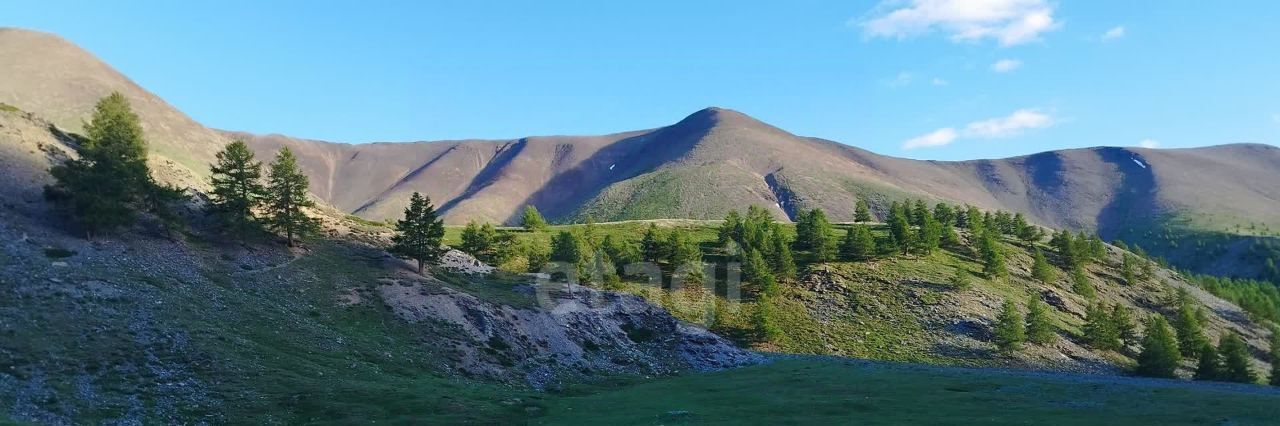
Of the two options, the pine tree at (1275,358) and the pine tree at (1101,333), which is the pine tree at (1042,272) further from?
the pine tree at (1275,358)

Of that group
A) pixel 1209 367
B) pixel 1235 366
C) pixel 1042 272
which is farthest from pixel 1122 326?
pixel 1042 272

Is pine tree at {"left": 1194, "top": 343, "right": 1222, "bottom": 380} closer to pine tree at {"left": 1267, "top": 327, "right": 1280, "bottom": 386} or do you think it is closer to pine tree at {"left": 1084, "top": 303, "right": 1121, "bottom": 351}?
pine tree at {"left": 1267, "top": 327, "right": 1280, "bottom": 386}

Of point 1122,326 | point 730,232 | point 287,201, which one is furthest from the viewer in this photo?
point 730,232

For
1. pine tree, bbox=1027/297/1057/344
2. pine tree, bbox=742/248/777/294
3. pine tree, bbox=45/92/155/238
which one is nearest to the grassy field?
pine tree, bbox=45/92/155/238

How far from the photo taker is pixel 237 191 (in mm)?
75812

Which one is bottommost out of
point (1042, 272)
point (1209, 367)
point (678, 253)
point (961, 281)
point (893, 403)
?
point (1209, 367)

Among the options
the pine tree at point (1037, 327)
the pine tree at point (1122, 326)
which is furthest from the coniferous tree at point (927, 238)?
the pine tree at point (1122, 326)

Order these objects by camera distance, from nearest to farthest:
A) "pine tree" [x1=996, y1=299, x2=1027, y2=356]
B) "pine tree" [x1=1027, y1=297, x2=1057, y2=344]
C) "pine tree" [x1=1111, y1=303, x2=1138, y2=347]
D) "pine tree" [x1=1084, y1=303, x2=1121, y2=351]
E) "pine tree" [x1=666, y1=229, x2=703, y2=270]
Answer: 1. "pine tree" [x1=996, y1=299, x2=1027, y2=356]
2. "pine tree" [x1=1027, y1=297, x2=1057, y2=344]
3. "pine tree" [x1=1084, y1=303, x2=1121, y2=351]
4. "pine tree" [x1=1111, y1=303, x2=1138, y2=347]
5. "pine tree" [x1=666, y1=229, x2=703, y2=270]

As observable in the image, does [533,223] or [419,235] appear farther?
[533,223]

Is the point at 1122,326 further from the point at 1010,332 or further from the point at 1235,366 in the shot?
the point at 1010,332

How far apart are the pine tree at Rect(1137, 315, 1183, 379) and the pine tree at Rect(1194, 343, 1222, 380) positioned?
10.4ft

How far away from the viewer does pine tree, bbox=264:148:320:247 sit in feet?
252

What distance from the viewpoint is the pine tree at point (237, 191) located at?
238 ft

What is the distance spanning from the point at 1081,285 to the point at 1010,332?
177ft
